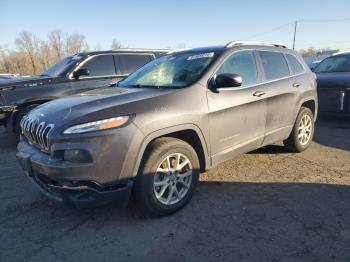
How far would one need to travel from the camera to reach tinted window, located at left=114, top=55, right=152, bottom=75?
25.6ft

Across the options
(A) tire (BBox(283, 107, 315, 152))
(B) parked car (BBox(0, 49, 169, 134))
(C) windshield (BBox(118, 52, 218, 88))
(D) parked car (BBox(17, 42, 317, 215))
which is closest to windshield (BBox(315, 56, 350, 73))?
(A) tire (BBox(283, 107, 315, 152))

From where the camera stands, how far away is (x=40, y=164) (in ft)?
10.2

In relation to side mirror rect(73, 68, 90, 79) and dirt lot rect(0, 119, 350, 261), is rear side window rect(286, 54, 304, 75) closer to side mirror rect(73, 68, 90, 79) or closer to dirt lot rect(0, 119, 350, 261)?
dirt lot rect(0, 119, 350, 261)

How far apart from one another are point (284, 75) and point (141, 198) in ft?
10.2

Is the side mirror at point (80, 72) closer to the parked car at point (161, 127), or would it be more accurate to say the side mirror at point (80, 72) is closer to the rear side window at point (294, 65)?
the parked car at point (161, 127)

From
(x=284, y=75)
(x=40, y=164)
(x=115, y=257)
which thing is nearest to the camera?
(x=115, y=257)

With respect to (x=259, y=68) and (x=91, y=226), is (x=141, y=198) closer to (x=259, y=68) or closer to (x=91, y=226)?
(x=91, y=226)

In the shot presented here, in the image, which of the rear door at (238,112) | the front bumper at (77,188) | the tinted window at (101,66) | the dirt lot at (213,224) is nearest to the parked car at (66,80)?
the tinted window at (101,66)

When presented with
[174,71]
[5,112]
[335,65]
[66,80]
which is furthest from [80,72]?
[335,65]

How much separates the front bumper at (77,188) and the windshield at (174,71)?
1418mm

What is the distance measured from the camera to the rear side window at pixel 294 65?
5322 mm

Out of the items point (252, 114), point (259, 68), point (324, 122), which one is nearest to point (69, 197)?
point (252, 114)

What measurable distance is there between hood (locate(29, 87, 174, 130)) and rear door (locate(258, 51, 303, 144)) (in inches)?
69.1

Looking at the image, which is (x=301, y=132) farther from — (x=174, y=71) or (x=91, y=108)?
(x=91, y=108)
